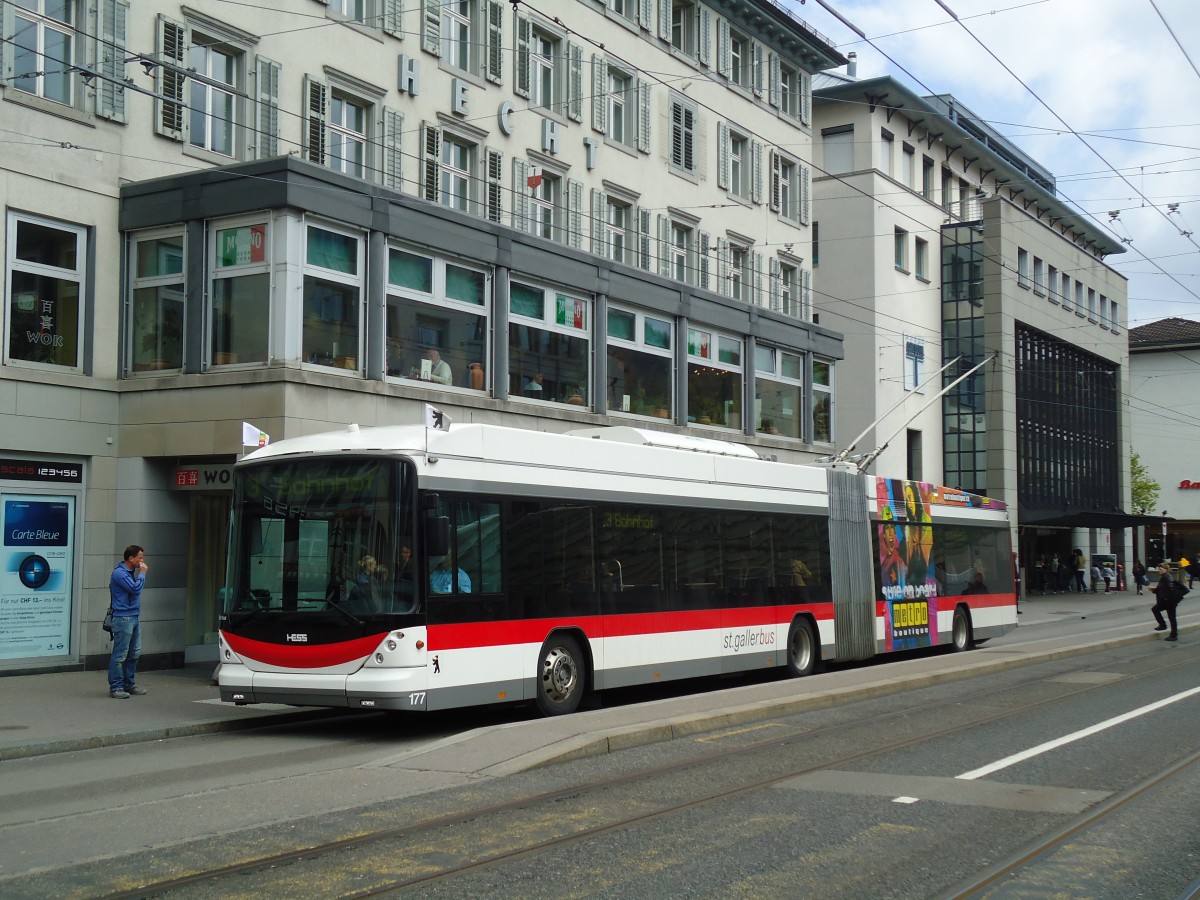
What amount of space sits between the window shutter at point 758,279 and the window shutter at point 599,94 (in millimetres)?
7109

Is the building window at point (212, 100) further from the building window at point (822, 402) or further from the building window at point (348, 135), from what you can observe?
the building window at point (822, 402)

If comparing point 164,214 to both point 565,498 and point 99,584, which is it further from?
point 565,498

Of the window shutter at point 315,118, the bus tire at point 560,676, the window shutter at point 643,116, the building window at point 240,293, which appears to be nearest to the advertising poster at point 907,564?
the bus tire at point 560,676

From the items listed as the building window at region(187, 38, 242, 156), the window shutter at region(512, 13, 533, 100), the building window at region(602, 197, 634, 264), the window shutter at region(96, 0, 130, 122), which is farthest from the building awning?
the window shutter at region(96, 0, 130, 122)

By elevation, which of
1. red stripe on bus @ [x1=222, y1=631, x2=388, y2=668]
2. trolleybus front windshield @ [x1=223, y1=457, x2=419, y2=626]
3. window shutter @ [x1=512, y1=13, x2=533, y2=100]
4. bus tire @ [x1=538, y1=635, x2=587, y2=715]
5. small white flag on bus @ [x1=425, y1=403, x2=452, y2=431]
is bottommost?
bus tire @ [x1=538, y1=635, x2=587, y2=715]

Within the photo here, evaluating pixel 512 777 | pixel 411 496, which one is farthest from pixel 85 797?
pixel 411 496

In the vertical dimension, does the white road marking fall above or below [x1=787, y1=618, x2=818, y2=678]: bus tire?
below

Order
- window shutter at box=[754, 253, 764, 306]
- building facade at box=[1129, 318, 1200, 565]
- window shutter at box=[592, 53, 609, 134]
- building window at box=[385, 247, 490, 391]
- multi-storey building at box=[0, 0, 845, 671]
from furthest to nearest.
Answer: building facade at box=[1129, 318, 1200, 565]
window shutter at box=[754, 253, 764, 306]
window shutter at box=[592, 53, 609, 134]
building window at box=[385, 247, 490, 391]
multi-storey building at box=[0, 0, 845, 671]

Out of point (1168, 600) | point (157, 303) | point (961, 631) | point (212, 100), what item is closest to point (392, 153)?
point (212, 100)

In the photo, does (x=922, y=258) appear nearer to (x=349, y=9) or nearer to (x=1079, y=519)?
(x=1079, y=519)

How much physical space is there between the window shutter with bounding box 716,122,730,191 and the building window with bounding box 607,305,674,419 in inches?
241

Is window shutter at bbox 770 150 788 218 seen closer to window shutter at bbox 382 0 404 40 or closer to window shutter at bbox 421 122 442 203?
window shutter at bbox 421 122 442 203

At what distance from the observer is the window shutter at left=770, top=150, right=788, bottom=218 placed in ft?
116

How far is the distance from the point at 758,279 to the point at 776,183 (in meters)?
3.17
